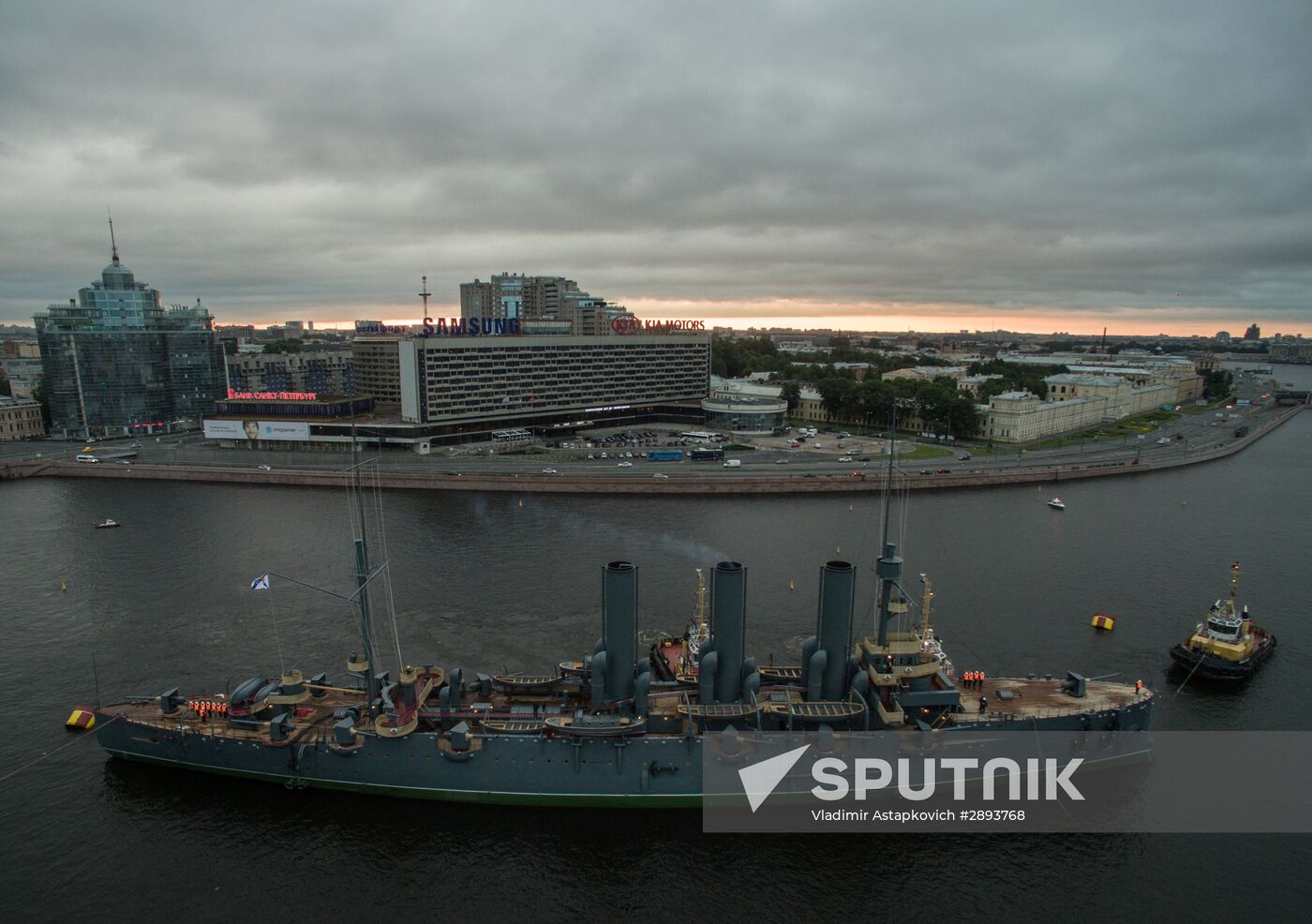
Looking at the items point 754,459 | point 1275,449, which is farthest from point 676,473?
point 1275,449

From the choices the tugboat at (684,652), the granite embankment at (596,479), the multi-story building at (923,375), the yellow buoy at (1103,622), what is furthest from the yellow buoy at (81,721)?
the multi-story building at (923,375)

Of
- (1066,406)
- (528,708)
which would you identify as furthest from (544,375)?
(1066,406)

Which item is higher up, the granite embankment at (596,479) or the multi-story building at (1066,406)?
the multi-story building at (1066,406)

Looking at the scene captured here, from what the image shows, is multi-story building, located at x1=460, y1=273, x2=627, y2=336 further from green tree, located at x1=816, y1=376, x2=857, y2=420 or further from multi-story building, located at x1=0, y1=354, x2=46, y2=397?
multi-story building, located at x1=0, y1=354, x2=46, y2=397

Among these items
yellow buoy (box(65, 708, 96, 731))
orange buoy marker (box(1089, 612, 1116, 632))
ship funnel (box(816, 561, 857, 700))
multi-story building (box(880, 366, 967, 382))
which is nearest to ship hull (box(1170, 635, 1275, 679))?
orange buoy marker (box(1089, 612, 1116, 632))

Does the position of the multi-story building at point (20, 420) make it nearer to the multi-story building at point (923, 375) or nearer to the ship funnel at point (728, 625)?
the ship funnel at point (728, 625)

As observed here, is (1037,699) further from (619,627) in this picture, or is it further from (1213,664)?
(619,627)

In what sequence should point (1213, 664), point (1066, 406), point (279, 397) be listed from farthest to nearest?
point (1066, 406)
point (279, 397)
point (1213, 664)
